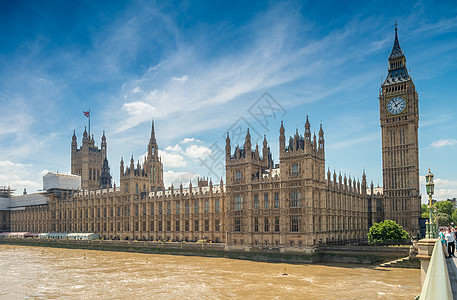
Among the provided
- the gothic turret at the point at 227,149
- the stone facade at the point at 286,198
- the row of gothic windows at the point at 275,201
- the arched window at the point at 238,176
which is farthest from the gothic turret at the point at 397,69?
the arched window at the point at 238,176

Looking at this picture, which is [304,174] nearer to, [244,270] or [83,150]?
[244,270]

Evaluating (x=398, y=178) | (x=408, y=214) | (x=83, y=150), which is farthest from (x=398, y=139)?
(x=83, y=150)

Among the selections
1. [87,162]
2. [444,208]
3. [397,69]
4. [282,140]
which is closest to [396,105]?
[397,69]

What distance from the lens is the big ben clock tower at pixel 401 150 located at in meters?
94.2

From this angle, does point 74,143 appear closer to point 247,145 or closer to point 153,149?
point 153,149

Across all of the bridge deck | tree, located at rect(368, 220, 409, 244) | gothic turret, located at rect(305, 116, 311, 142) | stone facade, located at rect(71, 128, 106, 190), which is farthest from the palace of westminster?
the bridge deck

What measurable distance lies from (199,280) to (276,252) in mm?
21663

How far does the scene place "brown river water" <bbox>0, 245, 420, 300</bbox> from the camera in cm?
4391

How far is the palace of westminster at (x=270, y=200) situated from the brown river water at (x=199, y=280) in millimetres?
9273

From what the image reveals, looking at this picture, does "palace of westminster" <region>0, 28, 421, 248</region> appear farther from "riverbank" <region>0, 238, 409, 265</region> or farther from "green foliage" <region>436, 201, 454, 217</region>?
"green foliage" <region>436, 201, 454, 217</region>

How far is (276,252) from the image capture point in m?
70.7

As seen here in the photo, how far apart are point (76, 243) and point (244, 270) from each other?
199 feet

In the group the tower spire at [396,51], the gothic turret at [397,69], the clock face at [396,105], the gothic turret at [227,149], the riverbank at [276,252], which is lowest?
the riverbank at [276,252]

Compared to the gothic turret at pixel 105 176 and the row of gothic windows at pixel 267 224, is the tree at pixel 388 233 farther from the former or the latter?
the gothic turret at pixel 105 176
